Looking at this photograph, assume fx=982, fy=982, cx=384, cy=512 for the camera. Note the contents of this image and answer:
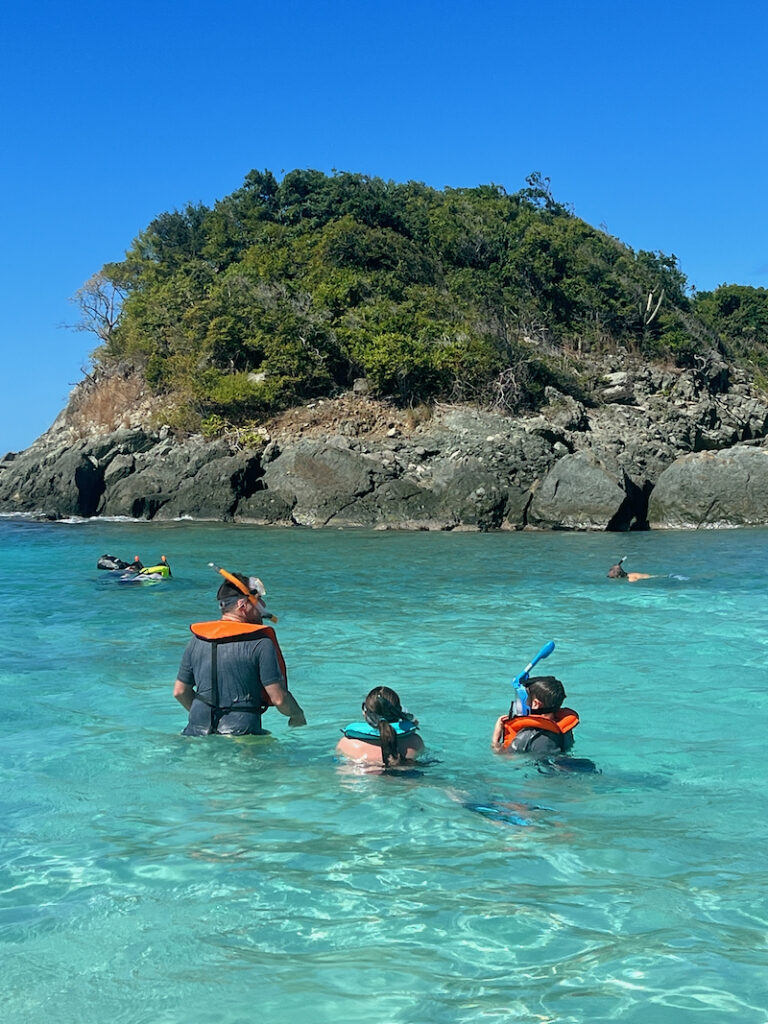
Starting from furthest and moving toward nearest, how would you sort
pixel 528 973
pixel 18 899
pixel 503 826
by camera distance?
pixel 503 826 → pixel 18 899 → pixel 528 973

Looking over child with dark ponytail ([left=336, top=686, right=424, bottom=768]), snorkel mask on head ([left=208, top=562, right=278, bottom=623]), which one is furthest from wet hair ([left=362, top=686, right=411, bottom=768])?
snorkel mask on head ([left=208, top=562, right=278, bottom=623])

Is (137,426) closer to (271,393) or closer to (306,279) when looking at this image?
(271,393)

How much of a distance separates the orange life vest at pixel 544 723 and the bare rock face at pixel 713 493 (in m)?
21.9

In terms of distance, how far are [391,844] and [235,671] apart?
1.65 m

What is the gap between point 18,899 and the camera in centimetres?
476

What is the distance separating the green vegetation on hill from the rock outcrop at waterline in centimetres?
153

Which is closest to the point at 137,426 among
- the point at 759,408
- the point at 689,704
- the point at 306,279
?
the point at 306,279

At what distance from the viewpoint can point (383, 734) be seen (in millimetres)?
6359

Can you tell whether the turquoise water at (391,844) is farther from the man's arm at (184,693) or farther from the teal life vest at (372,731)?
the man's arm at (184,693)

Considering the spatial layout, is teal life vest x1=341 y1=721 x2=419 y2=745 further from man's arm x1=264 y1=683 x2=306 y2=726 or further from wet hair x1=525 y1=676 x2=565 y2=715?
wet hair x1=525 y1=676 x2=565 y2=715

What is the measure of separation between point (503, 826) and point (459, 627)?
7.36 metres

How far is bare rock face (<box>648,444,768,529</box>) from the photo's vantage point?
27469 mm

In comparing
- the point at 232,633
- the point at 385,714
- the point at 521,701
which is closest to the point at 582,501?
the point at 521,701

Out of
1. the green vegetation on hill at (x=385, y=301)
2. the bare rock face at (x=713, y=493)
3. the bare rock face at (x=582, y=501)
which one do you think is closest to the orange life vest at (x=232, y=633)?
the bare rock face at (x=582, y=501)
